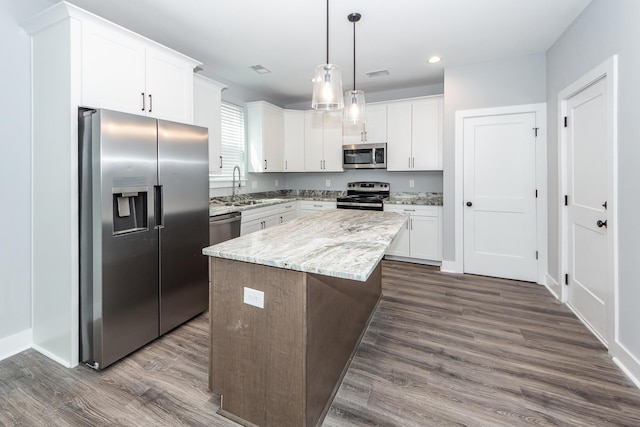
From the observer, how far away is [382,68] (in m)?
4.02

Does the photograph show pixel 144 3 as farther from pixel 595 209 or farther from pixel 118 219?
pixel 595 209

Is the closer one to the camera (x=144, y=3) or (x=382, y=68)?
(x=144, y=3)

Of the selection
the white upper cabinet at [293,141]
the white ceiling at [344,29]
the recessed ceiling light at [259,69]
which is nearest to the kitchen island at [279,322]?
the white ceiling at [344,29]

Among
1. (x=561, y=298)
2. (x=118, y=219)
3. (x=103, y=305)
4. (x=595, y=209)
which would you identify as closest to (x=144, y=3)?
(x=118, y=219)

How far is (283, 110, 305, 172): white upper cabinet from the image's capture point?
5375 millimetres

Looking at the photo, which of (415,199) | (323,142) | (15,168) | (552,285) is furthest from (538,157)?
(15,168)

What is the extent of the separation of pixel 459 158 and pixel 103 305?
3977 mm

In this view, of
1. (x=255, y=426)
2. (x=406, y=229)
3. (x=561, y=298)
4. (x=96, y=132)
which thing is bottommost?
(x=255, y=426)

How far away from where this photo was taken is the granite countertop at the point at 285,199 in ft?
13.1

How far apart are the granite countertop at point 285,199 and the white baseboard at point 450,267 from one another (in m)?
0.81

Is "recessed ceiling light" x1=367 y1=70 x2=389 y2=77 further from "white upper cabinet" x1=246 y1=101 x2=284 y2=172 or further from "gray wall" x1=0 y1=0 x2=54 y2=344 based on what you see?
"gray wall" x1=0 y1=0 x2=54 y2=344

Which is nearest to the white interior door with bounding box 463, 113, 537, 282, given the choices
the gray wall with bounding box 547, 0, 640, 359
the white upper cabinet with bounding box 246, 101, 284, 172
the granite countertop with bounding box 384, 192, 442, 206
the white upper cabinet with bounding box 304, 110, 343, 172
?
the granite countertop with bounding box 384, 192, 442, 206

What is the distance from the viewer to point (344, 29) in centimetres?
295

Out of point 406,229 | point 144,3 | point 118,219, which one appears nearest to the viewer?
point 118,219
